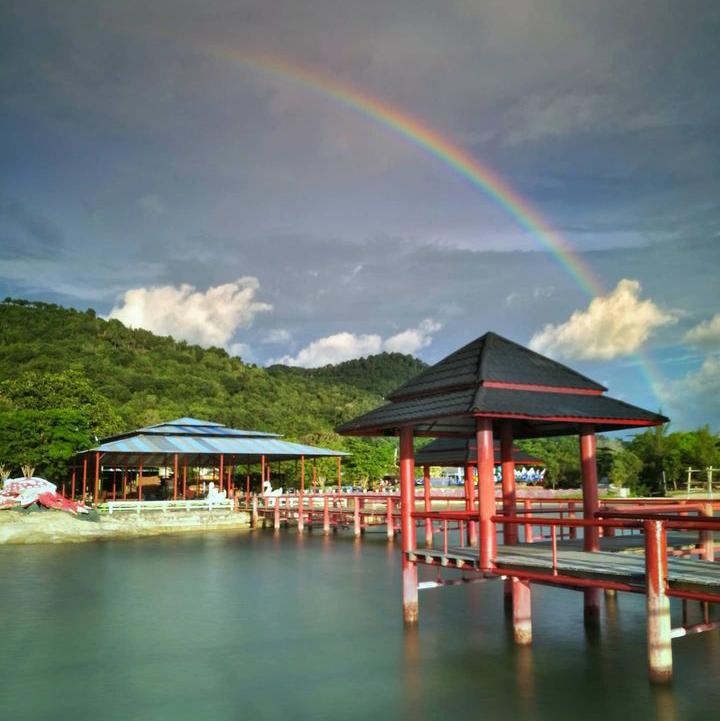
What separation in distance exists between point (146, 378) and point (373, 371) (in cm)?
7794

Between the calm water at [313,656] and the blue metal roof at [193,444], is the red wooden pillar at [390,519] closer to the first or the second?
the blue metal roof at [193,444]

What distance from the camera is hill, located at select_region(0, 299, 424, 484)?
3853 centimetres

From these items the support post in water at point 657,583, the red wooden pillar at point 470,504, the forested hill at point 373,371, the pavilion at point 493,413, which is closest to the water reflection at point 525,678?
the pavilion at point 493,413

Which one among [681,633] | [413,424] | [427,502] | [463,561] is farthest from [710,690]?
[427,502]

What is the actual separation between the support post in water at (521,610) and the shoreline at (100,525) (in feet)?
69.9

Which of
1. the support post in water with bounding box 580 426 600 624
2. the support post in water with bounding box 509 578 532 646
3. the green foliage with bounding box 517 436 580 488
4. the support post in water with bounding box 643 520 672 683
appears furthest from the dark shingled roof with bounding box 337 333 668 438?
the green foliage with bounding box 517 436 580 488

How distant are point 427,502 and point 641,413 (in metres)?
13.3

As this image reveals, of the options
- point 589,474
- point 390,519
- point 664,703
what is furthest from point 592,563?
point 390,519

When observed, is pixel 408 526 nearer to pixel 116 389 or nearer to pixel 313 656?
pixel 313 656

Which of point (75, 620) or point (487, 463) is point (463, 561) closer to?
point (487, 463)

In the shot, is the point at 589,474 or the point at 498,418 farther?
the point at 589,474

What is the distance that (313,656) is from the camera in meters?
11.3

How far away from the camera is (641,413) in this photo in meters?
11.2

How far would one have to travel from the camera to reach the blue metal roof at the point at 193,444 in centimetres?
3131
